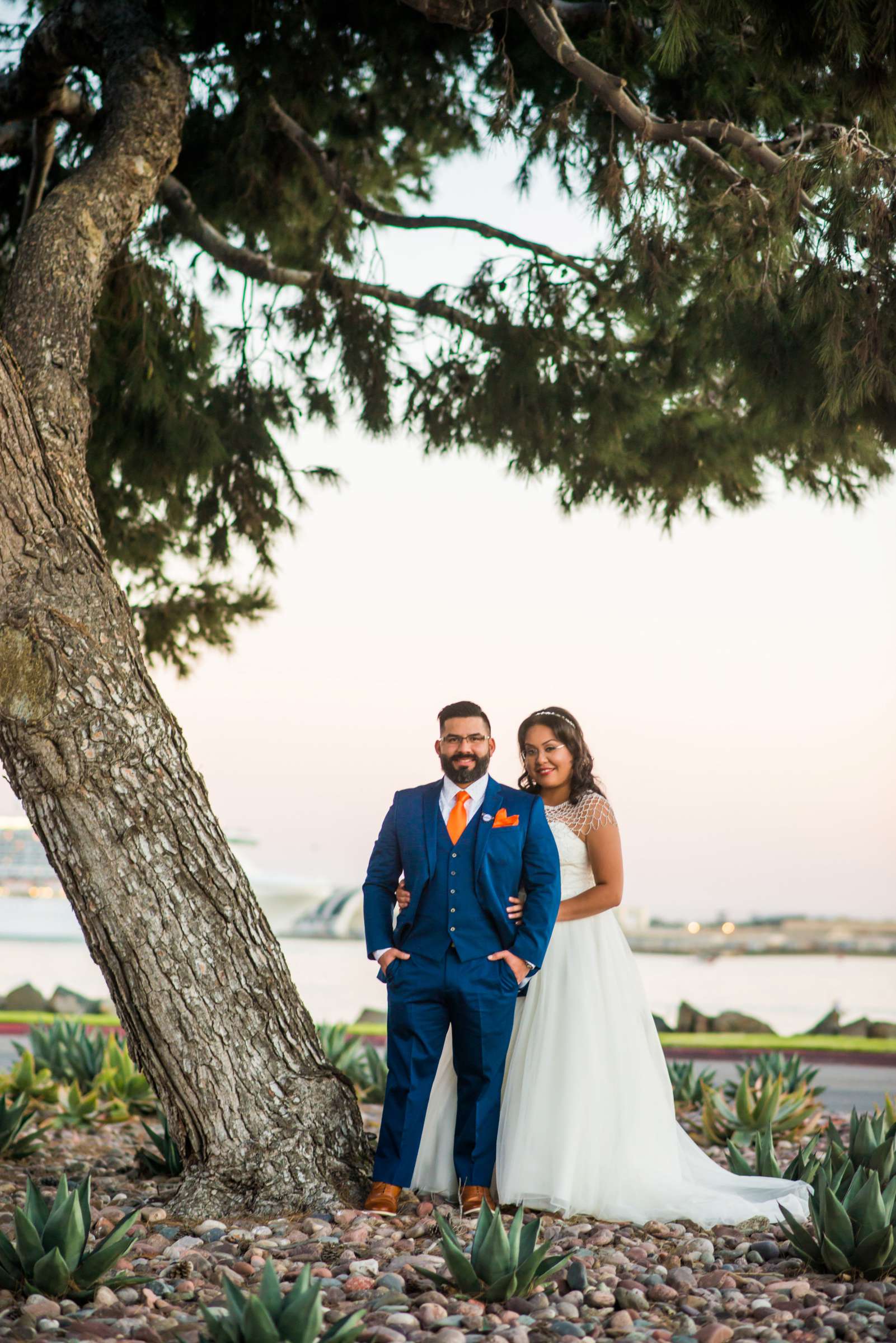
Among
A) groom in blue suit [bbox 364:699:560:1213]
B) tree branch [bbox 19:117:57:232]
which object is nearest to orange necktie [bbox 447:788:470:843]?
groom in blue suit [bbox 364:699:560:1213]

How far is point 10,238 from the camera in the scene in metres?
6.59

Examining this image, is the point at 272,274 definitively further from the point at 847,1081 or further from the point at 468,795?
the point at 847,1081

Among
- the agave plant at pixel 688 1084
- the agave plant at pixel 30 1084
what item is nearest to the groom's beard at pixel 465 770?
the agave plant at pixel 688 1084

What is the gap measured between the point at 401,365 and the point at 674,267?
1.85 meters

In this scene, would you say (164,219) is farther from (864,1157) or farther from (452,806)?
(864,1157)

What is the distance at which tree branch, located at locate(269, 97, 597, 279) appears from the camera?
6305 mm

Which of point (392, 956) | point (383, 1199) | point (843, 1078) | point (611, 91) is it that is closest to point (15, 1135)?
point (383, 1199)

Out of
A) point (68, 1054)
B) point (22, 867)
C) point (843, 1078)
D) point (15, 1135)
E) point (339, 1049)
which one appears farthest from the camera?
point (22, 867)

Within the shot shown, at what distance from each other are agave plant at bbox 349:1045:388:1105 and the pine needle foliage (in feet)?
9.79

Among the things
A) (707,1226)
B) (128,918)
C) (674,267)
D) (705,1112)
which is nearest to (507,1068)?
(707,1226)

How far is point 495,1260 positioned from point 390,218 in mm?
5447

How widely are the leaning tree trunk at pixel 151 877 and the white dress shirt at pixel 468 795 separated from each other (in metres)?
0.54

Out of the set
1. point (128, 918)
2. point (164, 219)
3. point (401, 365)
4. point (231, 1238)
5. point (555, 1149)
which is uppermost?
point (164, 219)

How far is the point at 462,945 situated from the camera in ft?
13.0
